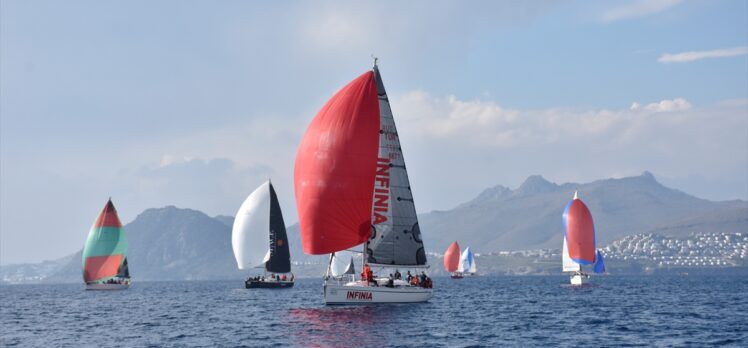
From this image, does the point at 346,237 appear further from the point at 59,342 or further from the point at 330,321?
A: the point at 59,342

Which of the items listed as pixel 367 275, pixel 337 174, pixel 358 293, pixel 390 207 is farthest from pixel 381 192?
pixel 358 293

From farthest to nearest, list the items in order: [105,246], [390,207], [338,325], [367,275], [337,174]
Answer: [105,246], [390,207], [367,275], [337,174], [338,325]

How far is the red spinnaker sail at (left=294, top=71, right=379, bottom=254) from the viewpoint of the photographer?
5947 cm

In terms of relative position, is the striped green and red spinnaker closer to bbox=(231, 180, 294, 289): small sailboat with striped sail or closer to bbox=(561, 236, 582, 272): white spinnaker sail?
bbox=(231, 180, 294, 289): small sailboat with striped sail

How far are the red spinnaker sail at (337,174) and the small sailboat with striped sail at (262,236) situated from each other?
49.6 m

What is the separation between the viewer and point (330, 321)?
2124 inches

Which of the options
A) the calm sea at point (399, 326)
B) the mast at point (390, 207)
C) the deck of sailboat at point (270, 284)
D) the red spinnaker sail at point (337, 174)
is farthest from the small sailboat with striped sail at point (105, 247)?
the mast at point (390, 207)

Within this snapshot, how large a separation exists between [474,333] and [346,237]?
13.6m

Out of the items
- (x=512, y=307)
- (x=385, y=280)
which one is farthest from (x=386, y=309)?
(x=512, y=307)

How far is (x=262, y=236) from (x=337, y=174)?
51980 mm

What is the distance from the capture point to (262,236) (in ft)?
360

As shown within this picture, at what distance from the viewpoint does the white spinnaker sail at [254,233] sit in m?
109

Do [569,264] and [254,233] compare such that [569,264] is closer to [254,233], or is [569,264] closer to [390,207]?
[254,233]

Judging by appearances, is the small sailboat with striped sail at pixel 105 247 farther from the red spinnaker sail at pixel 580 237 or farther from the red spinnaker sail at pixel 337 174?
the red spinnaker sail at pixel 337 174
